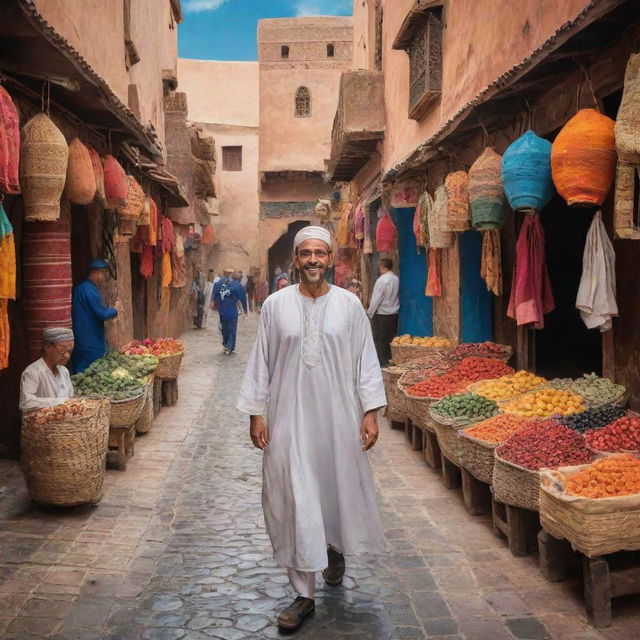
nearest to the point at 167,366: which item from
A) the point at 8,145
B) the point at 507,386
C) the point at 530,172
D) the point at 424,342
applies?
the point at 424,342

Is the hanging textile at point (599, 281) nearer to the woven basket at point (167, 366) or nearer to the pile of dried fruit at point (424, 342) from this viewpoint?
the pile of dried fruit at point (424, 342)

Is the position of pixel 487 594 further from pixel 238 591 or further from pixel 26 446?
pixel 26 446

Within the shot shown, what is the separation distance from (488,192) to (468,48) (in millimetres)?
3015

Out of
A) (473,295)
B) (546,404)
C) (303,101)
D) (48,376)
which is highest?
(303,101)

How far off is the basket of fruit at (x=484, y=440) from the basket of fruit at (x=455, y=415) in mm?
129

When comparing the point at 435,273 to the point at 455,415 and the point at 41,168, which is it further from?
the point at 41,168

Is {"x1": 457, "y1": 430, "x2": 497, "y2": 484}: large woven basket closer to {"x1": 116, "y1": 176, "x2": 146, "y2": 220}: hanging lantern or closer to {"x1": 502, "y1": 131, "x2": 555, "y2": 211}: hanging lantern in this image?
{"x1": 502, "y1": 131, "x2": 555, "y2": 211}: hanging lantern

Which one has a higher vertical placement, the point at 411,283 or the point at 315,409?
the point at 411,283

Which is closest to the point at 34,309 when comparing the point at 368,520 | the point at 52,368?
the point at 52,368

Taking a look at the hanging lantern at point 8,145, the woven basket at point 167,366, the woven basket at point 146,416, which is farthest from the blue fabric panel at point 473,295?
the hanging lantern at point 8,145

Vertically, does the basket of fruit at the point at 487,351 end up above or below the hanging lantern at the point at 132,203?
below

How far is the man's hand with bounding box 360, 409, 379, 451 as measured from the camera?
401 cm

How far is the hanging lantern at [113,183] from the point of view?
7664mm

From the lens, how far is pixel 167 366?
31.7 feet
